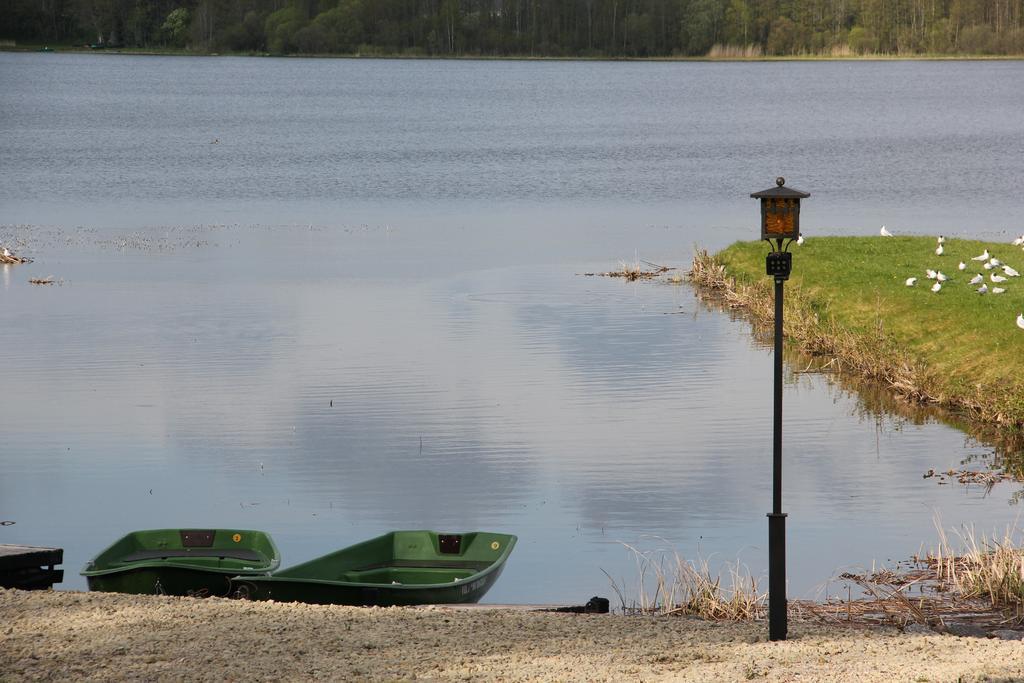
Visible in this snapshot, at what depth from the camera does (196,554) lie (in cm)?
1525

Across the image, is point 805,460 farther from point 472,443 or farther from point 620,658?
point 620,658

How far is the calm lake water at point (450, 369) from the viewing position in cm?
1811

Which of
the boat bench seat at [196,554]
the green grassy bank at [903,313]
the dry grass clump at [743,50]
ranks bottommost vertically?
the boat bench seat at [196,554]

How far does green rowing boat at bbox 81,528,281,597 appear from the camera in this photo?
14.0 meters

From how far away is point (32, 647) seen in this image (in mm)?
11555

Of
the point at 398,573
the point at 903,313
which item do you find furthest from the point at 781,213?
the point at 903,313

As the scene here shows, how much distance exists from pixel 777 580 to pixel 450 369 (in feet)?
48.3

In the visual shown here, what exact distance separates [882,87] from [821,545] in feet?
444

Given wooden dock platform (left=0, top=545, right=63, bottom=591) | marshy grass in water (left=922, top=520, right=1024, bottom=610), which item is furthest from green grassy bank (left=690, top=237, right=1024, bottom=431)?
wooden dock platform (left=0, top=545, right=63, bottom=591)

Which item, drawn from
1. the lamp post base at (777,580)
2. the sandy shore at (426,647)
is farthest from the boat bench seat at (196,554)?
the lamp post base at (777,580)

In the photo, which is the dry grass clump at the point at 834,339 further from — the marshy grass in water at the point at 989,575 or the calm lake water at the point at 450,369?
the marshy grass in water at the point at 989,575

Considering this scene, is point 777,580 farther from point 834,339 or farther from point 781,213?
point 834,339

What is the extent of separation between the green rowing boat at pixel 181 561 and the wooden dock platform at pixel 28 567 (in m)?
0.33

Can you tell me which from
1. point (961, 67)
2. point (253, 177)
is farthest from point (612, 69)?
point (253, 177)
